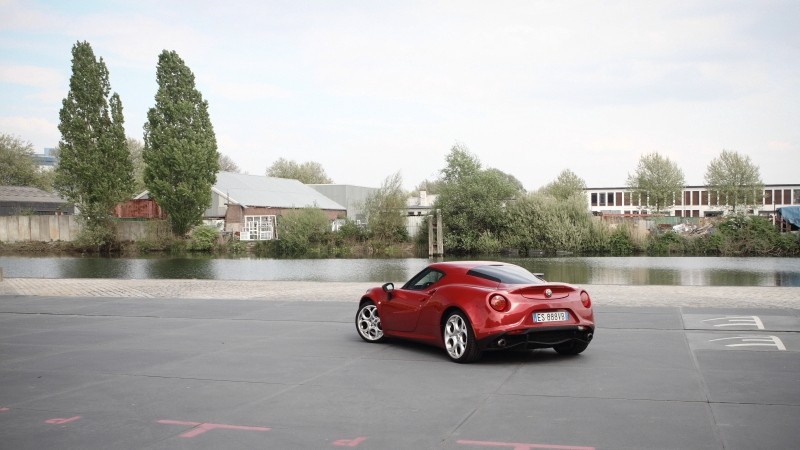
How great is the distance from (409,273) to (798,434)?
37.8m

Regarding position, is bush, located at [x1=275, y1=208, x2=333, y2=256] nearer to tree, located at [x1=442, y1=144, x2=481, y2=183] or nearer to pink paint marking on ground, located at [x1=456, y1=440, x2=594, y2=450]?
tree, located at [x1=442, y1=144, x2=481, y2=183]

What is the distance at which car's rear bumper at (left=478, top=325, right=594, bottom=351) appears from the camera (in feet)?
32.7

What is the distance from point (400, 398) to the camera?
8227 millimetres

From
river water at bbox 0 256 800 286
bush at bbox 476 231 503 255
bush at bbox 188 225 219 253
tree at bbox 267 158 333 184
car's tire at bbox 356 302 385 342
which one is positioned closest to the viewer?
car's tire at bbox 356 302 385 342

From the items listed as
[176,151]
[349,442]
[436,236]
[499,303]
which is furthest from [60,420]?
[176,151]

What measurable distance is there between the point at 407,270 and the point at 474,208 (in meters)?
18.0

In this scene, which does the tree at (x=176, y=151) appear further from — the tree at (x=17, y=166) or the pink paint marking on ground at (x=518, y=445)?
the pink paint marking on ground at (x=518, y=445)

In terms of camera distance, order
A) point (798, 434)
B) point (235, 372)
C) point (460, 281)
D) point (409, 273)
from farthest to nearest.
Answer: point (409, 273)
point (460, 281)
point (235, 372)
point (798, 434)

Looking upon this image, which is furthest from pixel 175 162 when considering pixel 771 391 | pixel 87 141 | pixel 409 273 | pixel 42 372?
pixel 771 391

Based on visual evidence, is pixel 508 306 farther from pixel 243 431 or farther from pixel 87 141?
pixel 87 141

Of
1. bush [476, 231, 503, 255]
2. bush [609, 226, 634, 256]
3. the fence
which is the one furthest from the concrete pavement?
the fence

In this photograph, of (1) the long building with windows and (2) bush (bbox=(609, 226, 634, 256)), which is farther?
(1) the long building with windows

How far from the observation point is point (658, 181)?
98.8 meters

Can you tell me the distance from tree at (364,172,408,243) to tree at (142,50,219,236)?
14.5 m
